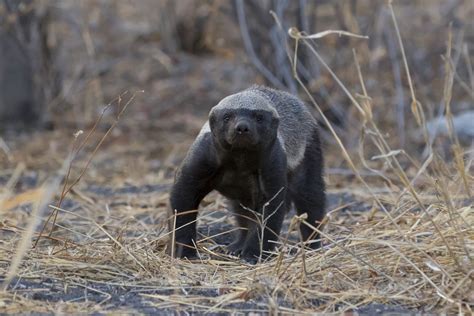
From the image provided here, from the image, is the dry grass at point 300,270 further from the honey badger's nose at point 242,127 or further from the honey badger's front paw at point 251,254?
the honey badger's nose at point 242,127

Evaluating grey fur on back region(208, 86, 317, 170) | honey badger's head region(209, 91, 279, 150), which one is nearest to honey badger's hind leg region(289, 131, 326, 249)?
grey fur on back region(208, 86, 317, 170)

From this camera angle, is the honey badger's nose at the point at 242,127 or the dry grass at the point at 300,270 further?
the honey badger's nose at the point at 242,127

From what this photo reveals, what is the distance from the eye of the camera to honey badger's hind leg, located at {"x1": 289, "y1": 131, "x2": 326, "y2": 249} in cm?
616

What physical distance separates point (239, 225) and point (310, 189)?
0.52 metres

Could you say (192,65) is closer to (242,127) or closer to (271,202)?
(271,202)

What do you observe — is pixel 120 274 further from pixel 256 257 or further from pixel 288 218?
pixel 288 218

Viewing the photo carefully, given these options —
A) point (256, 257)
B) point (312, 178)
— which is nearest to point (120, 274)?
point (256, 257)

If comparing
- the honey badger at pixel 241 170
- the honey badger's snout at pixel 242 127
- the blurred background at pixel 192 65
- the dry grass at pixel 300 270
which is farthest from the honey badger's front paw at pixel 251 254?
the blurred background at pixel 192 65

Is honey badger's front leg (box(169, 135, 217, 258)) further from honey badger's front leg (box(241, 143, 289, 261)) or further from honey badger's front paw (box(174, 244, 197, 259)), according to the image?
honey badger's front leg (box(241, 143, 289, 261))

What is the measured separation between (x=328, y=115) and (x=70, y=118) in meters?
3.35

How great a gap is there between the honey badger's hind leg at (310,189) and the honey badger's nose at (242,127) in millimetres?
1136

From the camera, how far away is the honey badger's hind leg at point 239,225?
225 inches

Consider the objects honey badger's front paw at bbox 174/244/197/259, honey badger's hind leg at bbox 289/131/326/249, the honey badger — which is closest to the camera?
the honey badger

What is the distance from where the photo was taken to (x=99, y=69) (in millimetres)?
12914
